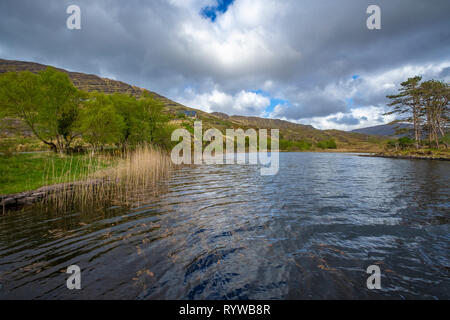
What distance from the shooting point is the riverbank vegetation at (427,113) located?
130 feet

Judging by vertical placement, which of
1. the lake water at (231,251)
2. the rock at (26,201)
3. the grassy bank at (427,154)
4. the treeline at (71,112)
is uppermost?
the treeline at (71,112)

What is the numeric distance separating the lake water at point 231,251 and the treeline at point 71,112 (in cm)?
2400

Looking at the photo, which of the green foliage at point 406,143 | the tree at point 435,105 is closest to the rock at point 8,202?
the tree at point 435,105

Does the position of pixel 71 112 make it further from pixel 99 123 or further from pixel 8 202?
pixel 8 202

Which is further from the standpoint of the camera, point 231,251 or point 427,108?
point 427,108

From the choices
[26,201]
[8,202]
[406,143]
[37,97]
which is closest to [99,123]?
[37,97]

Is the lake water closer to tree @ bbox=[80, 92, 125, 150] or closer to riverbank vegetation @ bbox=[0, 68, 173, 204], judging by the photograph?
riverbank vegetation @ bbox=[0, 68, 173, 204]

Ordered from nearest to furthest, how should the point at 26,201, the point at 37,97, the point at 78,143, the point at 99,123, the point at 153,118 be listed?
the point at 26,201 < the point at 37,97 < the point at 99,123 < the point at 153,118 < the point at 78,143

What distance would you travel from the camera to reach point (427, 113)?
42.8m

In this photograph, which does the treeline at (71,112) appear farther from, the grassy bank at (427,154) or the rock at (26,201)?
the grassy bank at (427,154)

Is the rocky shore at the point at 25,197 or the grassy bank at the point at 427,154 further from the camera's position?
the grassy bank at the point at 427,154

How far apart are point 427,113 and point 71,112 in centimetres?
7670

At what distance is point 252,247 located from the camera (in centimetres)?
559
